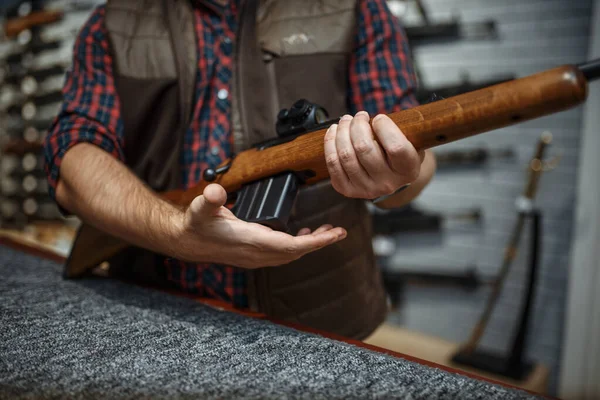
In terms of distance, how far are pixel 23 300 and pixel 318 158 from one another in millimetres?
515

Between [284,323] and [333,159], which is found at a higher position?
[333,159]

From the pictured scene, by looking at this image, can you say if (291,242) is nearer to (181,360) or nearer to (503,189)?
(181,360)

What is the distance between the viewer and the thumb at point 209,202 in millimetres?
534

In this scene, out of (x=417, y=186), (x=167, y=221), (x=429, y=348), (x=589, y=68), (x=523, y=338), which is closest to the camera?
(x=589, y=68)

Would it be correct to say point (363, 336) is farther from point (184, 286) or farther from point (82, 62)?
point (82, 62)

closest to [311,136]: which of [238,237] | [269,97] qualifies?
[238,237]

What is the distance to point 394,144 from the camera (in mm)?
514

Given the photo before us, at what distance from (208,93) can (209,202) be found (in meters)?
0.44

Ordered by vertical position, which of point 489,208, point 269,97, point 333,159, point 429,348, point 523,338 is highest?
point 269,97

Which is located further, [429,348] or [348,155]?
[429,348]

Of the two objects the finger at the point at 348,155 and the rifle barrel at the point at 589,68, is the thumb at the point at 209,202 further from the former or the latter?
the rifle barrel at the point at 589,68

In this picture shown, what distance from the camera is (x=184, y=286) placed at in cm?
91

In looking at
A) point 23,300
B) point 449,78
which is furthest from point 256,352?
point 449,78

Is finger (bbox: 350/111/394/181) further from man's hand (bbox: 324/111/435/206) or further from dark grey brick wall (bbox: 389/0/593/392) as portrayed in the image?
dark grey brick wall (bbox: 389/0/593/392)
